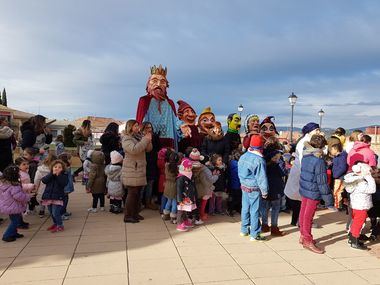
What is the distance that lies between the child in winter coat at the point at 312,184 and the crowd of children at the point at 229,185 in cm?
1

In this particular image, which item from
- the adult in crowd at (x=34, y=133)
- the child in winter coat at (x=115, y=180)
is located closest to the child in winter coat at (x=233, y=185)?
the child in winter coat at (x=115, y=180)

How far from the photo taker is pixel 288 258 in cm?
420

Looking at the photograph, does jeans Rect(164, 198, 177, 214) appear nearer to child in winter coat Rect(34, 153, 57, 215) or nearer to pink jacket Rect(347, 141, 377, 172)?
child in winter coat Rect(34, 153, 57, 215)

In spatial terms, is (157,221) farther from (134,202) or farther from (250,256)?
(250,256)

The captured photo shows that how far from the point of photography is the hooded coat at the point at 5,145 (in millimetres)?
6377

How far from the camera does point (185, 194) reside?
17.6 feet

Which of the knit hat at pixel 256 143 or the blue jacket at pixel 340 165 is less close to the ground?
the knit hat at pixel 256 143

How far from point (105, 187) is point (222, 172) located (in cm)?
231

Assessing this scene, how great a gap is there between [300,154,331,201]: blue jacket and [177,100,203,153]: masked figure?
10.1ft

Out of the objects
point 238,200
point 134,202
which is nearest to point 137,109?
point 134,202

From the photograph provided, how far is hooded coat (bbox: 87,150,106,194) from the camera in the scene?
6430 millimetres

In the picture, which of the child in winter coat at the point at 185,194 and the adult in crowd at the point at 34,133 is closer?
the child in winter coat at the point at 185,194

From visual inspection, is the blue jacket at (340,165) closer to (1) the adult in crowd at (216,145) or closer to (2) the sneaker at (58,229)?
(1) the adult in crowd at (216,145)

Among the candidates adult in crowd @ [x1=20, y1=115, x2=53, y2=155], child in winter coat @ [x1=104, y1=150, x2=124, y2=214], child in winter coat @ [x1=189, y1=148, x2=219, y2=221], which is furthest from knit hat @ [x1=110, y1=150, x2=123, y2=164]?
child in winter coat @ [x1=189, y1=148, x2=219, y2=221]
